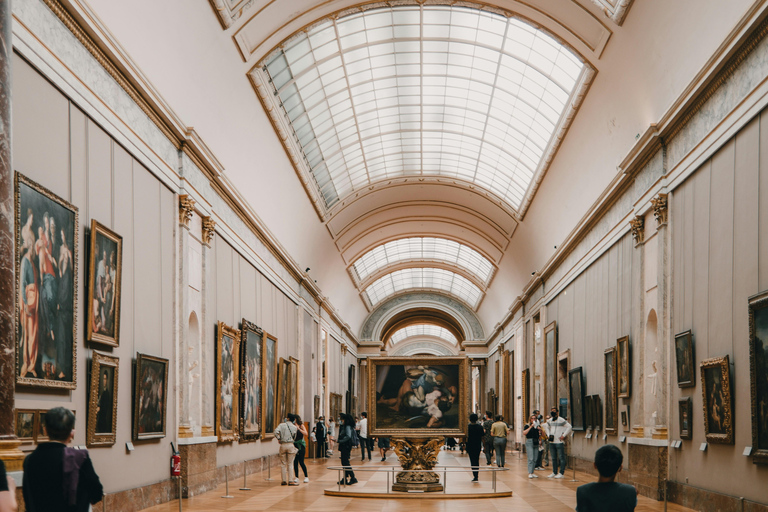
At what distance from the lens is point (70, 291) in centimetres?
1107

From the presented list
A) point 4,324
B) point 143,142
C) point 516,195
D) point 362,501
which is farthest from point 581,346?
point 4,324

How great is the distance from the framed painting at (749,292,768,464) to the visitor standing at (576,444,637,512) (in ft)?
22.2

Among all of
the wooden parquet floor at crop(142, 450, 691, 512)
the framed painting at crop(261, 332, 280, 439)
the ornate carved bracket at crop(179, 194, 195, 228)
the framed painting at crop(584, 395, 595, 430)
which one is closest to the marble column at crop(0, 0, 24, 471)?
the wooden parquet floor at crop(142, 450, 691, 512)

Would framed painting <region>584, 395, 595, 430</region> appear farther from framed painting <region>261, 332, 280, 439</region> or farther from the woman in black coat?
framed painting <region>261, 332, 280, 439</region>

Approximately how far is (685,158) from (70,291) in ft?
35.7

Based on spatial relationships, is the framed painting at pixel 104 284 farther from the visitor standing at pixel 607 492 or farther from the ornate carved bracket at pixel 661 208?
the ornate carved bracket at pixel 661 208

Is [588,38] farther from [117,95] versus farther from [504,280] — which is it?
[504,280]

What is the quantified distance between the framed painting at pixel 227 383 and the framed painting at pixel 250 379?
1.19ft

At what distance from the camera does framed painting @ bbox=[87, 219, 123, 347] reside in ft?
38.5

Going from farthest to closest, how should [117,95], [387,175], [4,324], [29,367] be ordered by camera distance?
[387,175] → [117,95] → [29,367] → [4,324]

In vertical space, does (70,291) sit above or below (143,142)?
below

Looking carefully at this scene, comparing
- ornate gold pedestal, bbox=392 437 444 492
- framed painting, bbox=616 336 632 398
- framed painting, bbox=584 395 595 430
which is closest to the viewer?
ornate gold pedestal, bbox=392 437 444 492

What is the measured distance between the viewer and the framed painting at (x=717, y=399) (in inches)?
498

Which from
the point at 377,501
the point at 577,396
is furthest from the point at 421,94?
the point at 377,501
